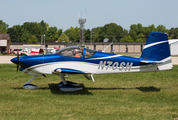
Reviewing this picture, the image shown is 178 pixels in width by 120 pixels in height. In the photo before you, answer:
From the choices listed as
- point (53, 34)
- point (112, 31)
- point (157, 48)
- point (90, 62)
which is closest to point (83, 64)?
point (90, 62)

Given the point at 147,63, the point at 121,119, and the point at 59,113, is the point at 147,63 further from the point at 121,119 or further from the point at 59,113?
the point at 59,113

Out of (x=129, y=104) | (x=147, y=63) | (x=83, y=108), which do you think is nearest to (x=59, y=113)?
(x=83, y=108)

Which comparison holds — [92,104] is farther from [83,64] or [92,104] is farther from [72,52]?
[72,52]

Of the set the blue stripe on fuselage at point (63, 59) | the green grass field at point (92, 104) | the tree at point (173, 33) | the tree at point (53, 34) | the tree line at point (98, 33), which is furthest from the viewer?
the tree at point (173, 33)

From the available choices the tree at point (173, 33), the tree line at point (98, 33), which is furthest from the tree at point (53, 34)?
the tree at point (173, 33)

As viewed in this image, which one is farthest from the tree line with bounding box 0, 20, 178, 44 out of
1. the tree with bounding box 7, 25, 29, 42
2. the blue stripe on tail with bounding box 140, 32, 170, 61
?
the blue stripe on tail with bounding box 140, 32, 170, 61

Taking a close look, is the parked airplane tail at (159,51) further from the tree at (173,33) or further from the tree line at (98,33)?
the tree at (173,33)

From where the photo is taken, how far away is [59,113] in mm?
6520

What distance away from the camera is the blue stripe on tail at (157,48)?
33.0ft

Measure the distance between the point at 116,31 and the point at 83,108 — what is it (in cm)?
13577

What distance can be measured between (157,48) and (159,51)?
0.17 meters

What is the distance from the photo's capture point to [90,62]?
32.0ft

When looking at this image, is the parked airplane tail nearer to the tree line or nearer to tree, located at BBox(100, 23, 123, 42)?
the tree line

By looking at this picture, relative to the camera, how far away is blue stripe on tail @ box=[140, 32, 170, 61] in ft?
33.0
